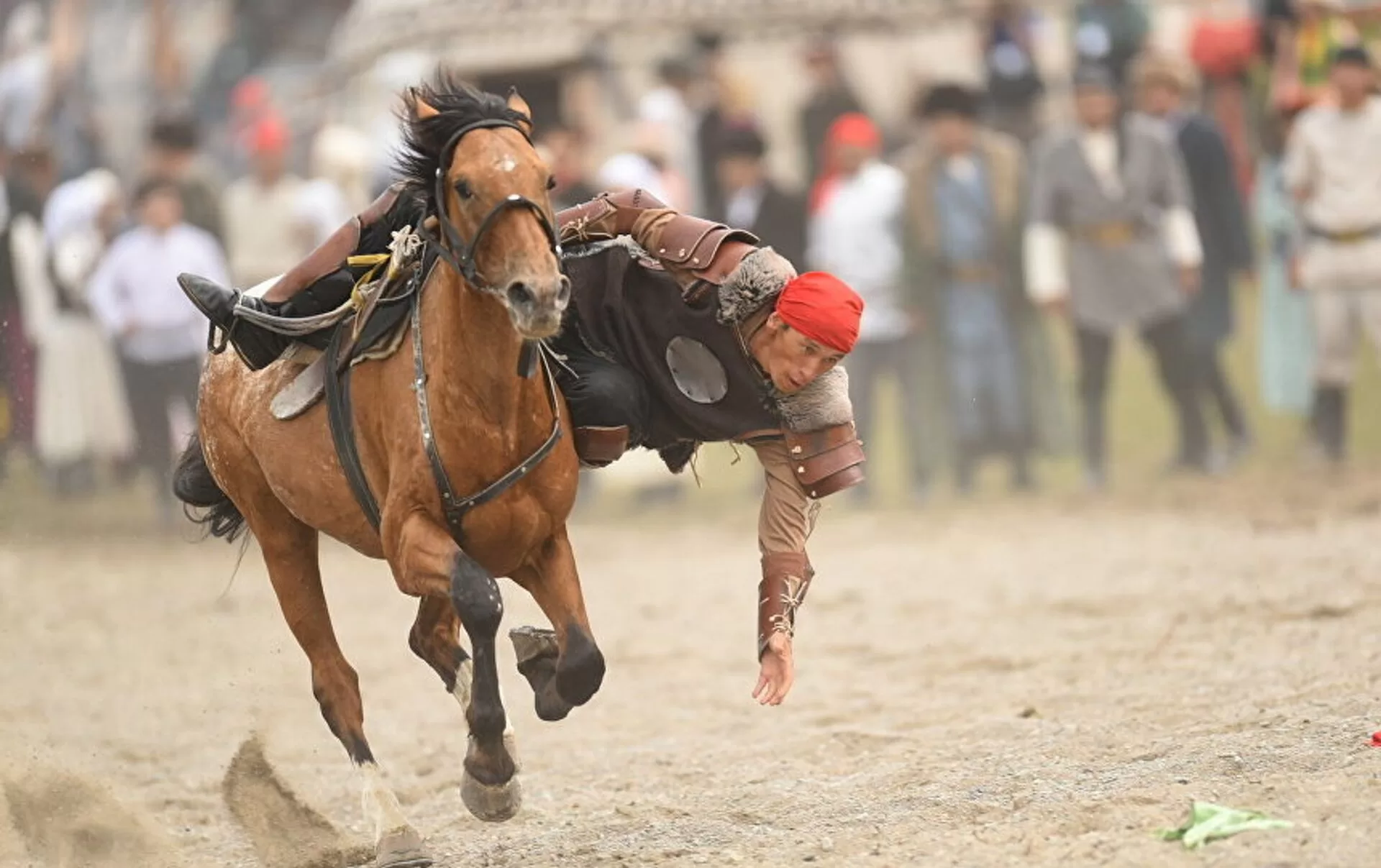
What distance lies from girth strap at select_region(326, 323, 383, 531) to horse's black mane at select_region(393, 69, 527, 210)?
2.16 feet

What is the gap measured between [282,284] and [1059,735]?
8.91 feet

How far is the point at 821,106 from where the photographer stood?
53.9 feet

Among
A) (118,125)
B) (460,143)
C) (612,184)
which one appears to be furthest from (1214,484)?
(118,125)

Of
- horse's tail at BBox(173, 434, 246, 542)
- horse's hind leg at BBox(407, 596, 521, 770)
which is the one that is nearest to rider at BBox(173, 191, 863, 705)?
horse's hind leg at BBox(407, 596, 521, 770)

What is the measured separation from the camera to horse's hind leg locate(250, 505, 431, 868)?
6473 mm

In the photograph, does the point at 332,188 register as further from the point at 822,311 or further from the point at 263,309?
the point at 822,311

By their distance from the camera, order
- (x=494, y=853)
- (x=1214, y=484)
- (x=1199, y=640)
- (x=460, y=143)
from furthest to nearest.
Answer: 1. (x=1214, y=484)
2. (x=1199, y=640)
3. (x=494, y=853)
4. (x=460, y=143)

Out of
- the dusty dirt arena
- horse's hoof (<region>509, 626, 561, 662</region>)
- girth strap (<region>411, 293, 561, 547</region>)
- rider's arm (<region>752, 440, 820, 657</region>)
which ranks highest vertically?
girth strap (<region>411, 293, 561, 547</region>)

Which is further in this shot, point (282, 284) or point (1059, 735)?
point (1059, 735)

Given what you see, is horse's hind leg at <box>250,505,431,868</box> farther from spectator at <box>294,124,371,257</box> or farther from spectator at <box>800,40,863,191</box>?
spectator at <box>800,40,863,191</box>

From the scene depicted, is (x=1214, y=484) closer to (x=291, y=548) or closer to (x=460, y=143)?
(x=291, y=548)

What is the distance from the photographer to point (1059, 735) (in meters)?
7.25

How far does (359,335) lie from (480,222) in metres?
0.85

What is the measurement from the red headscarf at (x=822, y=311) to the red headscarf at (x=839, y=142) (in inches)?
341
